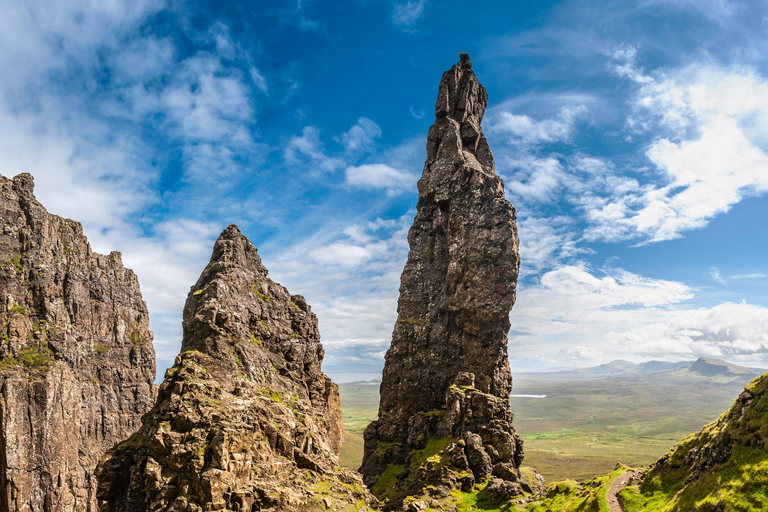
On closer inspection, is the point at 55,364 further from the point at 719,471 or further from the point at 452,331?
the point at 719,471

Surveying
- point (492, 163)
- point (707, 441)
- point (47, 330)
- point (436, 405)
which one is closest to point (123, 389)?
point (47, 330)

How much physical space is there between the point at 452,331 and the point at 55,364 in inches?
5117

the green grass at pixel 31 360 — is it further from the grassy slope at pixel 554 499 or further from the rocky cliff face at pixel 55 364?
the grassy slope at pixel 554 499

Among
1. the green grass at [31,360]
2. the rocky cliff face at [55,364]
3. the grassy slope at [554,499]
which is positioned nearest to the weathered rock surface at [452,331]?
the grassy slope at [554,499]

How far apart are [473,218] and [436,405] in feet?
190

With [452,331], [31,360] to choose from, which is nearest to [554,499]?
[452,331]

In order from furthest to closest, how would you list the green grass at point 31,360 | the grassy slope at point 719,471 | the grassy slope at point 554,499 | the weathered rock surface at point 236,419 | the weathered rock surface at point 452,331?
the green grass at point 31,360
the weathered rock surface at point 452,331
the grassy slope at point 554,499
the grassy slope at point 719,471
the weathered rock surface at point 236,419

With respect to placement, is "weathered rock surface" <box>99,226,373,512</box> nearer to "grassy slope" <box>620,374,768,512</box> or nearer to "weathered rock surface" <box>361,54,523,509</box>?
"weathered rock surface" <box>361,54,523,509</box>

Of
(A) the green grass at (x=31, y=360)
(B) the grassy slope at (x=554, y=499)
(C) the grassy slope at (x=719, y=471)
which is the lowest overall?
(B) the grassy slope at (x=554, y=499)

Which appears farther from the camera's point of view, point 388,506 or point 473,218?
point 473,218

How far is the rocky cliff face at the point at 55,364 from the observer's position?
13625 cm

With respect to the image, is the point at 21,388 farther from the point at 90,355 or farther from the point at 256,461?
the point at 256,461

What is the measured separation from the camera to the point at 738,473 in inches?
2351

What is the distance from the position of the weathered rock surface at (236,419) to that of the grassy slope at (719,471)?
150 feet
